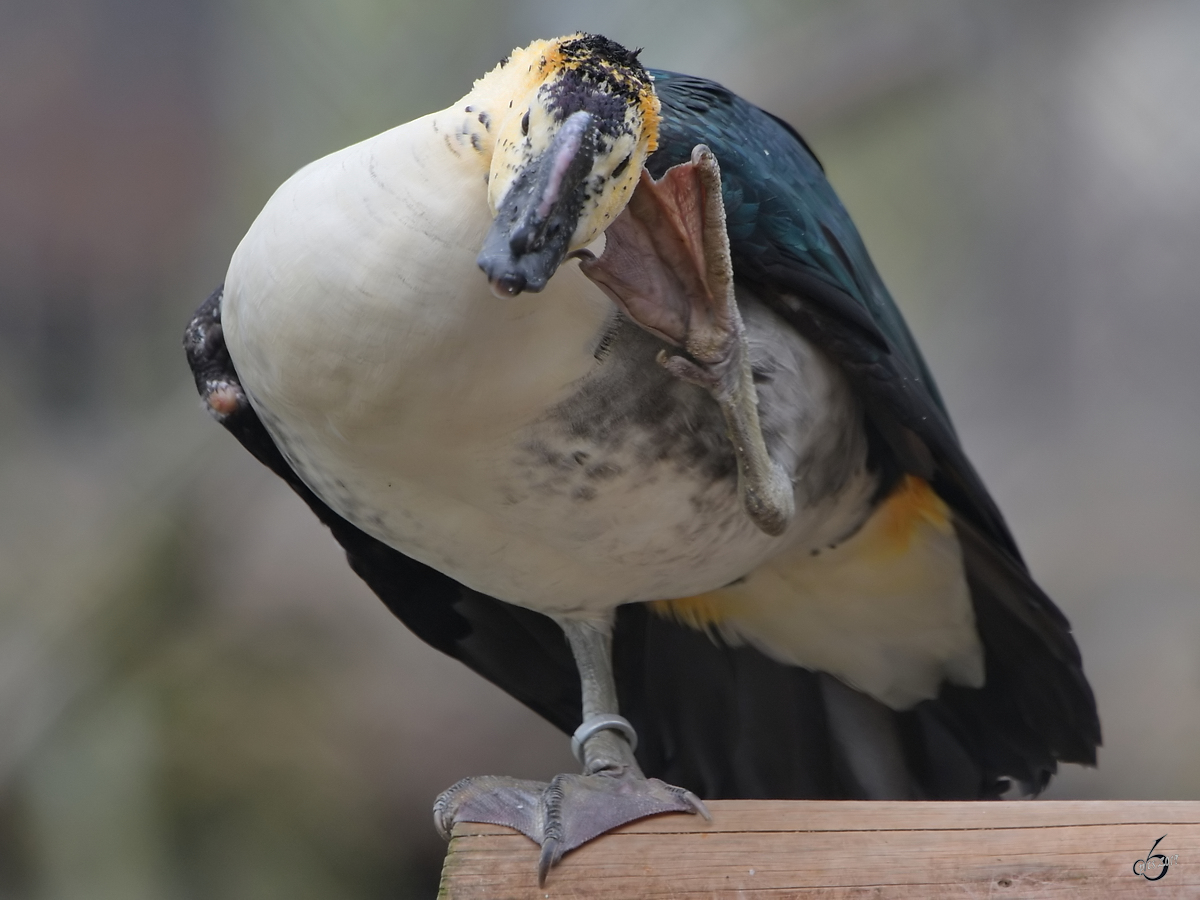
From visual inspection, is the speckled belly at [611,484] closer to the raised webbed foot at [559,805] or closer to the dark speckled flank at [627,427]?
the dark speckled flank at [627,427]

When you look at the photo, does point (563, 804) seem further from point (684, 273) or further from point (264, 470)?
point (264, 470)

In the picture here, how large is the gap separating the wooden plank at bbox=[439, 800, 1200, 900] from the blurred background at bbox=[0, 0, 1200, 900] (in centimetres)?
137

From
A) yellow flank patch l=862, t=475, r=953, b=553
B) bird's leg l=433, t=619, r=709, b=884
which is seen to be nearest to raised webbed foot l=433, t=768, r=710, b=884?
bird's leg l=433, t=619, r=709, b=884

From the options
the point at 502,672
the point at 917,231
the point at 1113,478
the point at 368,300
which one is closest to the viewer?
the point at 368,300

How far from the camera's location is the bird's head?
100 cm

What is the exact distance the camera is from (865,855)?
1.21m

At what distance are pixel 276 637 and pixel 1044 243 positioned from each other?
6.33ft

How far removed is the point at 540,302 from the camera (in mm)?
1234

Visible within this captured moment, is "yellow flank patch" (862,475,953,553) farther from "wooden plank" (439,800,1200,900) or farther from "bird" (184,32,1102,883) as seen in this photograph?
"wooden plank" (439,800,1200,900)

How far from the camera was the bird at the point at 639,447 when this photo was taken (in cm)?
115

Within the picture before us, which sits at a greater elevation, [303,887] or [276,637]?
[276,637]

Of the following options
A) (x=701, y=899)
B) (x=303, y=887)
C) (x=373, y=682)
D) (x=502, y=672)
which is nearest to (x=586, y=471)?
(x=701, y=899)

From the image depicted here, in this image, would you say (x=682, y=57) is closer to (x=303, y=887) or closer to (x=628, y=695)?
(x=628, y=695)

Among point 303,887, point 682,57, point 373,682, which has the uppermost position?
point 682,57
